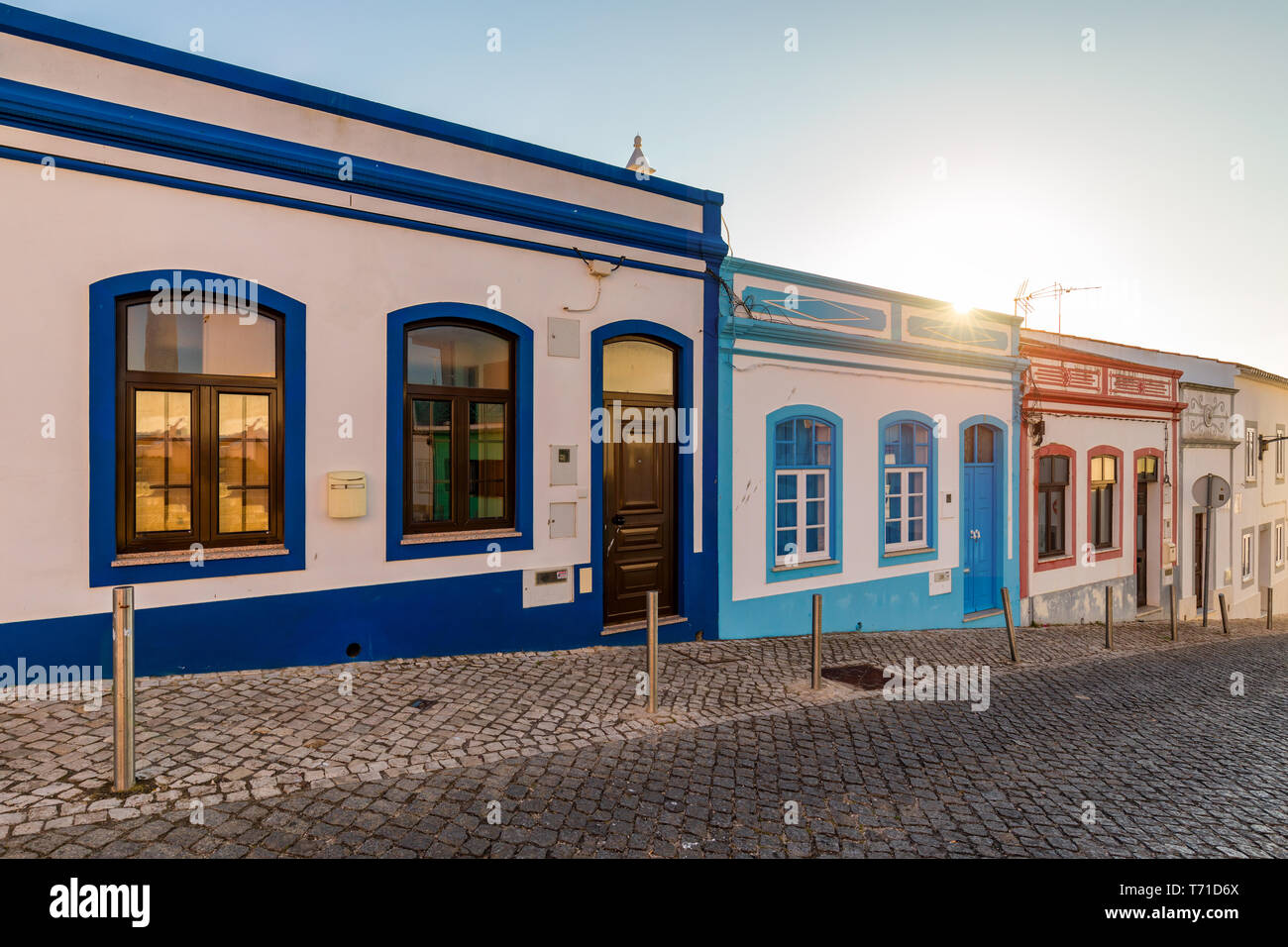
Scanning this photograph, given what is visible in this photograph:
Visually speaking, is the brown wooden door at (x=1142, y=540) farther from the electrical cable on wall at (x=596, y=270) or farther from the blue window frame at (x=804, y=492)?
the electrical cable on wall at (x=596, y=270)

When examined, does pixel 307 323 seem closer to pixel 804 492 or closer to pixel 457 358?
pixel 457 358

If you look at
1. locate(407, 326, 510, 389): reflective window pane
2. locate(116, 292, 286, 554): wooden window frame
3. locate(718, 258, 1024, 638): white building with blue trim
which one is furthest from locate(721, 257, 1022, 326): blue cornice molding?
locate(116, 292, 286, 554): wooden window frame

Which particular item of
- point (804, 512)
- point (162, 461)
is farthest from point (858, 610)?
point (162, 461)

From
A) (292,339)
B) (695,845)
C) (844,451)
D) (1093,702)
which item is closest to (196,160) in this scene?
(292,339)

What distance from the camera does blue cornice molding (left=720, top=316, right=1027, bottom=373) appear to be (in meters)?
9.23

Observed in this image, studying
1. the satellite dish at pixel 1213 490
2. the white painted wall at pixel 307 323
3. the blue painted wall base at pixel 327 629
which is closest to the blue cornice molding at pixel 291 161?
the white painted wall at pixel 307 323

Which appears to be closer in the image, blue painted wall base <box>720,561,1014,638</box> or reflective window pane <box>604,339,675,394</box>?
reflective window pane <box>604,339,675,394</box>

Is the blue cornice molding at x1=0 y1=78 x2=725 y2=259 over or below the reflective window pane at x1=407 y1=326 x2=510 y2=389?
over

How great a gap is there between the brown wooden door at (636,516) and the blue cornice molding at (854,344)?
1.53 meters

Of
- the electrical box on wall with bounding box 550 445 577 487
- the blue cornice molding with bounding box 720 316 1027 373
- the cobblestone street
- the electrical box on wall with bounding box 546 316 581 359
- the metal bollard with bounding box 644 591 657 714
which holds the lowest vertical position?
the cobblestone street

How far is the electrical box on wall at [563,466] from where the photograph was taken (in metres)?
7.67

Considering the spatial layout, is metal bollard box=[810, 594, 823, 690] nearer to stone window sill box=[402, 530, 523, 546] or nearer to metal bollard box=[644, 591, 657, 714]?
metal bollard box=[644, 591, 657, 714]

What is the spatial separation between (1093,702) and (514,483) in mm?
6220

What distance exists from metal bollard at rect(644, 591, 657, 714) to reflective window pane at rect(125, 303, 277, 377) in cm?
376
